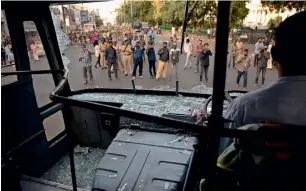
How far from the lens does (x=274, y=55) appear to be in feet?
3.15

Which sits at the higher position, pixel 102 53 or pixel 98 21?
pixel 98 21

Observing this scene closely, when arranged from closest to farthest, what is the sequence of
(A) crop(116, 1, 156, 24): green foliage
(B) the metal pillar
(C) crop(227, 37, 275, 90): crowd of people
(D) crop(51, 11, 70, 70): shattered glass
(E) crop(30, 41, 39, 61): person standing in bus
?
1. (B) the metal pillar
2. (E) crop(30, 41, 39, 61): person standing in bus
3. (D) crop(51, 11, 70, 70): shattered glass
4. (C) crop(227, 37, 275, 90): crowd of people
5. (A) crop(116, 1, 156, 24): green foliage

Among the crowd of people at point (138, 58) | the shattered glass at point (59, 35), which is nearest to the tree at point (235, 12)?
the shattered glass at point (59, 35)

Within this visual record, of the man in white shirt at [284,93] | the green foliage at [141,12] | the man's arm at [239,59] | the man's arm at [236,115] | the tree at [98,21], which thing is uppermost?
the green foliage at [141,12]

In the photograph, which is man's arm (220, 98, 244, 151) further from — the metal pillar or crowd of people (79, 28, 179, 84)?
crowd of people (79, 28, 179, 84)

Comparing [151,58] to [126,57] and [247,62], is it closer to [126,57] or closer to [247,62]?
[126,57]

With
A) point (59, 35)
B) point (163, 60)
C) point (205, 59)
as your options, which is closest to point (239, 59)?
point (205, 59)

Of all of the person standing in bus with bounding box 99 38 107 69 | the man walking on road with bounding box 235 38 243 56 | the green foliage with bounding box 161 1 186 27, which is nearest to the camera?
the green foliage with bounding box 161 1 186 27

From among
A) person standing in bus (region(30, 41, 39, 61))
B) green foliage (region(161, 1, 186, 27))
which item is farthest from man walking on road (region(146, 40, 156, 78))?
person standing in bus (region(30, 41, 39, 61))

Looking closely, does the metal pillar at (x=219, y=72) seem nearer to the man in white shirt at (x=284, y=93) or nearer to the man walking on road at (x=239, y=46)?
the man in white shirt at (x=284, y=93)

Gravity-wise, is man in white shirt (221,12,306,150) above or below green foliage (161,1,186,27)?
below

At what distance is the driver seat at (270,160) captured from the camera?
31.2 inches

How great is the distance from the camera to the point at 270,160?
32.2 inches

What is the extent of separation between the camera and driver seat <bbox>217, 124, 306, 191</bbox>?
792mm
